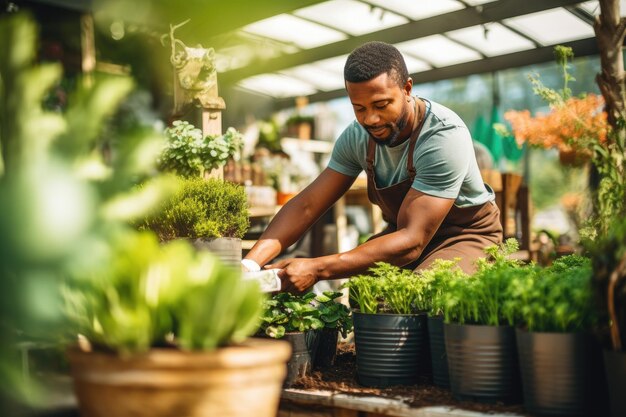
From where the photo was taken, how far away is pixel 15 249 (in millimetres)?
973

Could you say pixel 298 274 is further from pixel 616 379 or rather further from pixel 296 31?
pixel 296 31

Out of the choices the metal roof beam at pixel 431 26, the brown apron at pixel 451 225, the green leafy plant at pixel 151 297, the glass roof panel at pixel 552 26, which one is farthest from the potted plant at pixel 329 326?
the glass roof panel at pixel 552 26

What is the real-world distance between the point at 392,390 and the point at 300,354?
0.32 m

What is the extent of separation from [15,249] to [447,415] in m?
1.05

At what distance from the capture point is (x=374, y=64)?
7.91ft

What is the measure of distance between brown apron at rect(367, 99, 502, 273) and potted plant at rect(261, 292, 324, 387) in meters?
0.62

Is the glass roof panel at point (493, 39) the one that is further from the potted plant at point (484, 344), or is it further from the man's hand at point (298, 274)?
the potted plant at point (484, 344)

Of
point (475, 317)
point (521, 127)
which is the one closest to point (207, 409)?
point (475, 317)

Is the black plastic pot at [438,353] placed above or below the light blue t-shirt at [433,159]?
below

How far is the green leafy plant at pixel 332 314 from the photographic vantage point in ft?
7.09

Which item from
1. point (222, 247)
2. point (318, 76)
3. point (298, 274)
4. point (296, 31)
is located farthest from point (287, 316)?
point (318, 76)

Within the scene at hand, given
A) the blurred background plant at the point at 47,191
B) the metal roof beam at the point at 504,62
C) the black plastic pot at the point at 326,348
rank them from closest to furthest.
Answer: the blurred background plant at the point at 47,191 < the black plastic pot at the point at 326,348 < the metal roof beam at the point at 504,62

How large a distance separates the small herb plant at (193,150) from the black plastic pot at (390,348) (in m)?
0.89

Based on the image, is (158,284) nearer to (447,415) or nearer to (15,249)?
(15,249)
